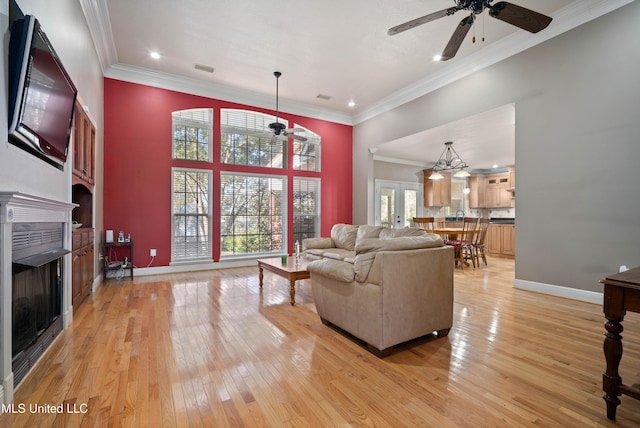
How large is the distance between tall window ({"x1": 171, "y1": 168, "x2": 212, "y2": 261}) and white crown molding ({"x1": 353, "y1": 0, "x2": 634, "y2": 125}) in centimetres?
434

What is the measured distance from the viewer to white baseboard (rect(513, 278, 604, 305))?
11.5 feet

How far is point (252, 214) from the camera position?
6457 millimetres

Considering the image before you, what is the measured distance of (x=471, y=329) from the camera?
2805 millimetres

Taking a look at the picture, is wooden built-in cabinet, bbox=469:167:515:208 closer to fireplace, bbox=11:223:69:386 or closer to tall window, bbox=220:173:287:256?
tall window, bbox=220:173:287:256

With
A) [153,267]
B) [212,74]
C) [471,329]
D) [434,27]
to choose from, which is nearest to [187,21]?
[212,74]

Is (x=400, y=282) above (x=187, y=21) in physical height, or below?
below

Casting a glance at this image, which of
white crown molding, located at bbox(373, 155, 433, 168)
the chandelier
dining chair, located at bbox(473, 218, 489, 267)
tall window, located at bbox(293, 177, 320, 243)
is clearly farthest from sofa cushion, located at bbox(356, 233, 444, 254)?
white crown molding, located at bbox(373, 155, 433, 168)

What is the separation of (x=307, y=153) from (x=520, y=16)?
5.13m

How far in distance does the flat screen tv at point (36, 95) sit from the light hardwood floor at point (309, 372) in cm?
162

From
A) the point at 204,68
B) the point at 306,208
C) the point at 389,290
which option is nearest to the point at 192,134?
the point at 204,68

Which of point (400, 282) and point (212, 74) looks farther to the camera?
point (212, 74)

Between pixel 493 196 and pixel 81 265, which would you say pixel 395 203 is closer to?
pixel 493 196

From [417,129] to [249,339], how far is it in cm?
503

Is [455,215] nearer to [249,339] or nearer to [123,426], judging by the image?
[249,339]
